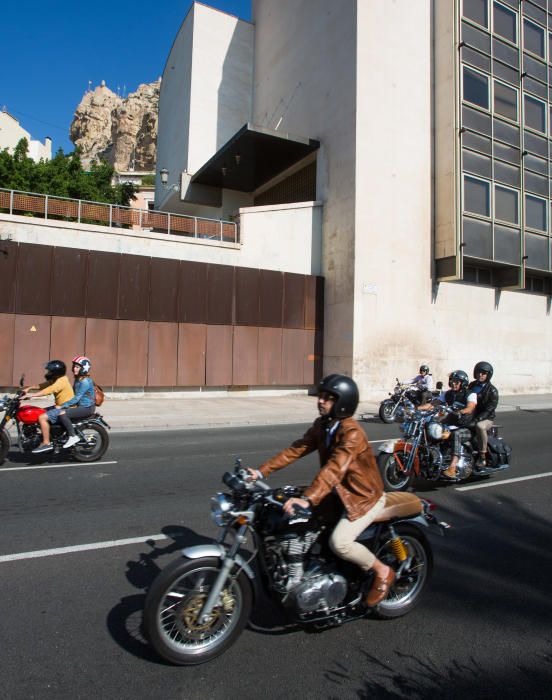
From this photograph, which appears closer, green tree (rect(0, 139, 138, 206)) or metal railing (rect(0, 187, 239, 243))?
metal railing (rect(0, 187, 239, 243))

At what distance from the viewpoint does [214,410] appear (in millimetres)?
15578

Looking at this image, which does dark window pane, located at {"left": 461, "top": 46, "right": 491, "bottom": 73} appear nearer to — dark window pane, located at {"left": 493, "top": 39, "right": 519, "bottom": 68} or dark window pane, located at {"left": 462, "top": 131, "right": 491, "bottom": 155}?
dark window pane, located at {"left": 493, "top": 39, "right": 519, "bottom": 68}

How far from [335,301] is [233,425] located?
1000cm

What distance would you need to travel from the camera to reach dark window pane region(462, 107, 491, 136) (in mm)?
22531

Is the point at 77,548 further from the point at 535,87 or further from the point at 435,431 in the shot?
the point at 535,87

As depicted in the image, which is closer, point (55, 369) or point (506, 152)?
point (55, 369)

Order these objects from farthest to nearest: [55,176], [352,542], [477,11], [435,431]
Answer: [55,176] → [477,11] → [435,431] → [352,542]

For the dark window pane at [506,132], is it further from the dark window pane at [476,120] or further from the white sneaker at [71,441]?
the white sneaker at [71,441]

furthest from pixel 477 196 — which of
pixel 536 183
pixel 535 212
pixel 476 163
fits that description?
pixel 536 183

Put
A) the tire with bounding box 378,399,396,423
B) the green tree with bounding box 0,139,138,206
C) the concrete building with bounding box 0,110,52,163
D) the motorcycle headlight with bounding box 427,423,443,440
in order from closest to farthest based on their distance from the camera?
the motorcycle headlight with bounding box 427,423,443,440, the tire with bounding box 378,399,396,423, the green tree with bounding box 0,139,138,206, the concrete building with bounding box 0,110,52,163

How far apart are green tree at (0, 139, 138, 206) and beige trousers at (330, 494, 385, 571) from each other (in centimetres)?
3178

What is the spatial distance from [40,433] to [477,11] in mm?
26588

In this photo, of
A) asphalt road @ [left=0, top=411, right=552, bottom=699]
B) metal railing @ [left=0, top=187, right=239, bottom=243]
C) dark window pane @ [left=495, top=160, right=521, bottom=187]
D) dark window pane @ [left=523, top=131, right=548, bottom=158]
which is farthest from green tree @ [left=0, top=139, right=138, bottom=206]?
asphalt road @ [left=0, top=411, right=552, bottom=699]

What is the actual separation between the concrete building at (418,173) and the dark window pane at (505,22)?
0.08 m
